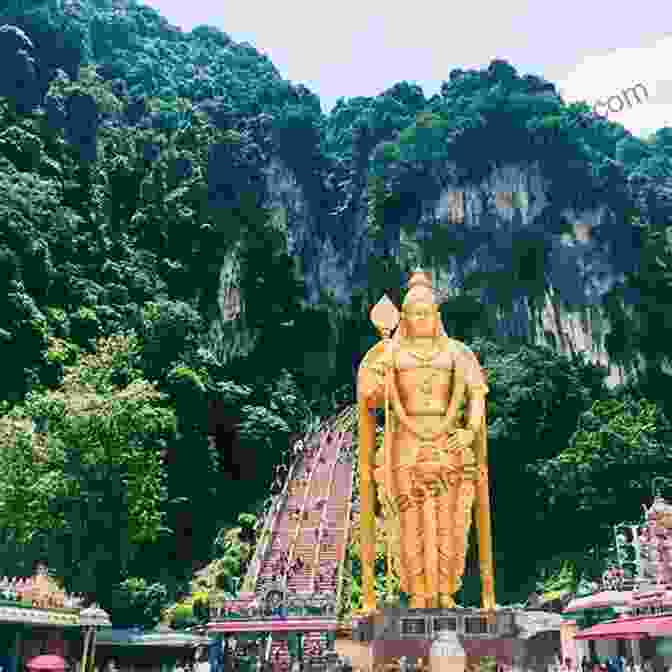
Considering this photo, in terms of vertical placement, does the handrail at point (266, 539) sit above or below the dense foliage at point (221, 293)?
below

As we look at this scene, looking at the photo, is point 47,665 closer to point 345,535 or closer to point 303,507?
point 345,535

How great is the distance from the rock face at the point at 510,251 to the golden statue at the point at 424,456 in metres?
24.3

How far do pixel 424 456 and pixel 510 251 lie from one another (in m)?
29.6

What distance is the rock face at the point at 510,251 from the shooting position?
3453cm

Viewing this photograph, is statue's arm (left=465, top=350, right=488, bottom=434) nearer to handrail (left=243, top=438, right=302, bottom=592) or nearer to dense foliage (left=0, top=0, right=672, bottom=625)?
dense foliage (left=0, top=0, right=672, bottom=625)

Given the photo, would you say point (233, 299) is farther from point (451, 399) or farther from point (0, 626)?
point (451, 399)

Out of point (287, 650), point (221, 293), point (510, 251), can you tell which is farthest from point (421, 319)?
point (510, 251)

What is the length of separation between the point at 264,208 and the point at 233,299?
6.03 meters

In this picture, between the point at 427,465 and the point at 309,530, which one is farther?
the point at 309,530

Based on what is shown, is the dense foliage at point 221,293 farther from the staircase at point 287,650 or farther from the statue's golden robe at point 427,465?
the statue's golden robe at point 427,465

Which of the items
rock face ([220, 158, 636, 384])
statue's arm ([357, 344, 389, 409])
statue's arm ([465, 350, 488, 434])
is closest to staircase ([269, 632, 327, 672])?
statue's arm ([357, 344, 389, 409])

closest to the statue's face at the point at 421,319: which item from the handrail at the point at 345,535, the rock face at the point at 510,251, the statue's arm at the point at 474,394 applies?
the statue's arm at the point at 474,394

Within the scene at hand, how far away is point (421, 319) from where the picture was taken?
8.04m

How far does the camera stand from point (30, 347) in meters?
23.2
